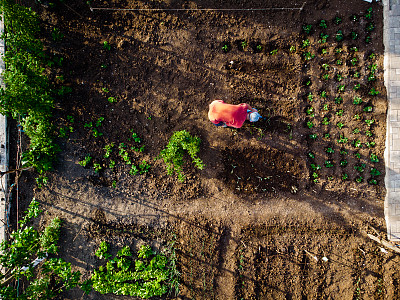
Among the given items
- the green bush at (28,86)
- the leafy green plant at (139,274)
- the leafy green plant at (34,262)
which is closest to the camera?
the leafy green plant at (34,262)

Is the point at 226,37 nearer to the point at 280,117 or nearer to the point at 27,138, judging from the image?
the point at 280,117

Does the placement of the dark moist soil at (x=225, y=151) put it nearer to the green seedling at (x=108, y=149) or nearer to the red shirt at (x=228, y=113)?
the green seedling at (x=108, y=149)

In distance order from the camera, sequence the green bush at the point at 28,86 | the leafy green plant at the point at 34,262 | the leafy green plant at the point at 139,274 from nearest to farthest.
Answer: the leafy green plant at the point at 34,262, the green bush at the point at 28,86, the leafy green plant at the point at 139,274

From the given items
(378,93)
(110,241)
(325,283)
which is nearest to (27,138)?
(110,241)

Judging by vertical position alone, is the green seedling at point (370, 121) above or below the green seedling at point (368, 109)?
below

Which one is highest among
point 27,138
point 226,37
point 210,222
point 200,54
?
point 226,37

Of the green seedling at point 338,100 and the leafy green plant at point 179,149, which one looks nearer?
the leafy green plant at point 179,149

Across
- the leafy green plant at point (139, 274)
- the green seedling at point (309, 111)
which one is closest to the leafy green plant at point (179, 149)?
the leafy green plant at point (139, 274)
